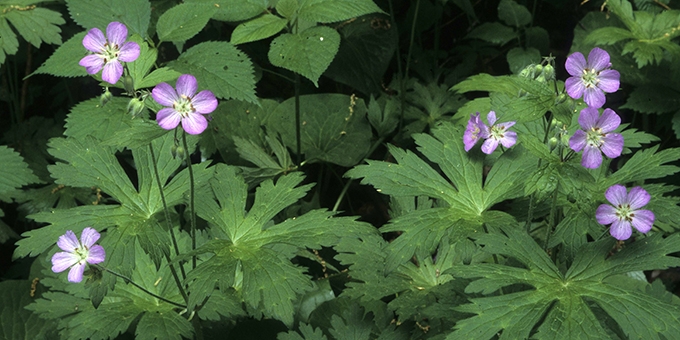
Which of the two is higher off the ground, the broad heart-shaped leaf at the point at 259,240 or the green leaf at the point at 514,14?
the broad heart-shaped leaf at the point at 259,240

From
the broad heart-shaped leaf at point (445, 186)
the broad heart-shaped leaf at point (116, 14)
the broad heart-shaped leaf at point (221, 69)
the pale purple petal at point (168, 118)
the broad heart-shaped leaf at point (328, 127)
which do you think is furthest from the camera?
the broad heart-shaped leaf at point (328, 127)

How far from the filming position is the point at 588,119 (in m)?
1.62

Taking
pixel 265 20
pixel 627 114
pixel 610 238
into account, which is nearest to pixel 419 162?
pixel 610 238

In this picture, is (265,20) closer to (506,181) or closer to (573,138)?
(506,181)

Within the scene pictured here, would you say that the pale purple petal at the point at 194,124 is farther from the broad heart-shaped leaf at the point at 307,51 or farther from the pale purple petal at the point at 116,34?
the broad heart-shaped leaf at the point at 307,51

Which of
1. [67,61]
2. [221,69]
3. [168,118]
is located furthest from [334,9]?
[168,118]

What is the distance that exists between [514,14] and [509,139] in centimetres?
169

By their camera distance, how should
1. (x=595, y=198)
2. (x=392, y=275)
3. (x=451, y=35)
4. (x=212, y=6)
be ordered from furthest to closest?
(x=451, y=35), (x=212, y=6), (x=392, y=275), (x=595, y=198)

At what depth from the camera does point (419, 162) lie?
201 centimetres

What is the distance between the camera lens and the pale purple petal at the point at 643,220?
1670 mm

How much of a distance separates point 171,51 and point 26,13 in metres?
0.85

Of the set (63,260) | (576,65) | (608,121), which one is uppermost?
(576,65)

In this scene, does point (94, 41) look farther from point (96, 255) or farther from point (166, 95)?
point (96, 255)

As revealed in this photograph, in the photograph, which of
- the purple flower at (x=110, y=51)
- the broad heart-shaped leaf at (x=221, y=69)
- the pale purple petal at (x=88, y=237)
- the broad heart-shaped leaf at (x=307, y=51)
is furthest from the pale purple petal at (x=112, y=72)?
the broad heart-shaped leaf at (x=307, y=51)
